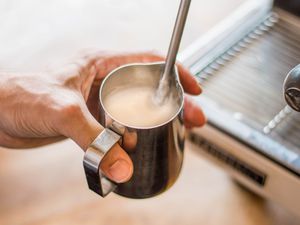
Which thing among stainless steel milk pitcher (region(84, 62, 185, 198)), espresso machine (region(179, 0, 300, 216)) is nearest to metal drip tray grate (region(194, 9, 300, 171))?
espresso machine (region(179, 0, 300, 216))

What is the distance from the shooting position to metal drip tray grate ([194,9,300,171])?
1.84 feet

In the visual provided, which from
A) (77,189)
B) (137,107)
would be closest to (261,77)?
(137,107)

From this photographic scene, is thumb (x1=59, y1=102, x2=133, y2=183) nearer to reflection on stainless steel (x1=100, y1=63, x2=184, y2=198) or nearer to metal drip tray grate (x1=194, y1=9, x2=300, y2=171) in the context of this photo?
reflection on stainless steel (x1=100, y1=63, x2=184, y2=198)

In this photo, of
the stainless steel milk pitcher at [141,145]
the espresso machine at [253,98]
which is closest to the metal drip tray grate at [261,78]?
the espresso machine at [253,98]

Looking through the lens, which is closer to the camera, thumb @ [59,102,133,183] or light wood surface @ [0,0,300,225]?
thumb @ [59,102,133,183]

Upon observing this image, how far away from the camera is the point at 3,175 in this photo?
704mm

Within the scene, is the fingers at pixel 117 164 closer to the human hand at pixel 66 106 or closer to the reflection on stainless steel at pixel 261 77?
the human hand at pixel 66 106

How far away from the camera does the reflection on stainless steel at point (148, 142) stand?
0.46 m

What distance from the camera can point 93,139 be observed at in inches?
18.3

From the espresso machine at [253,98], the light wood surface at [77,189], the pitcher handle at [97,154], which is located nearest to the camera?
the pitcher handle at [97,154]

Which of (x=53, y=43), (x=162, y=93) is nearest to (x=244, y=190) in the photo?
(x=162, y=93)

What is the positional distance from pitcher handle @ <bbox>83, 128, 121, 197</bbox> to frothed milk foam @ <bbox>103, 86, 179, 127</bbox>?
4 centimetres

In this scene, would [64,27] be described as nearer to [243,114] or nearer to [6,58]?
[6,58]

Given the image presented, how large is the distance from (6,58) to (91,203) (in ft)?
0.96
